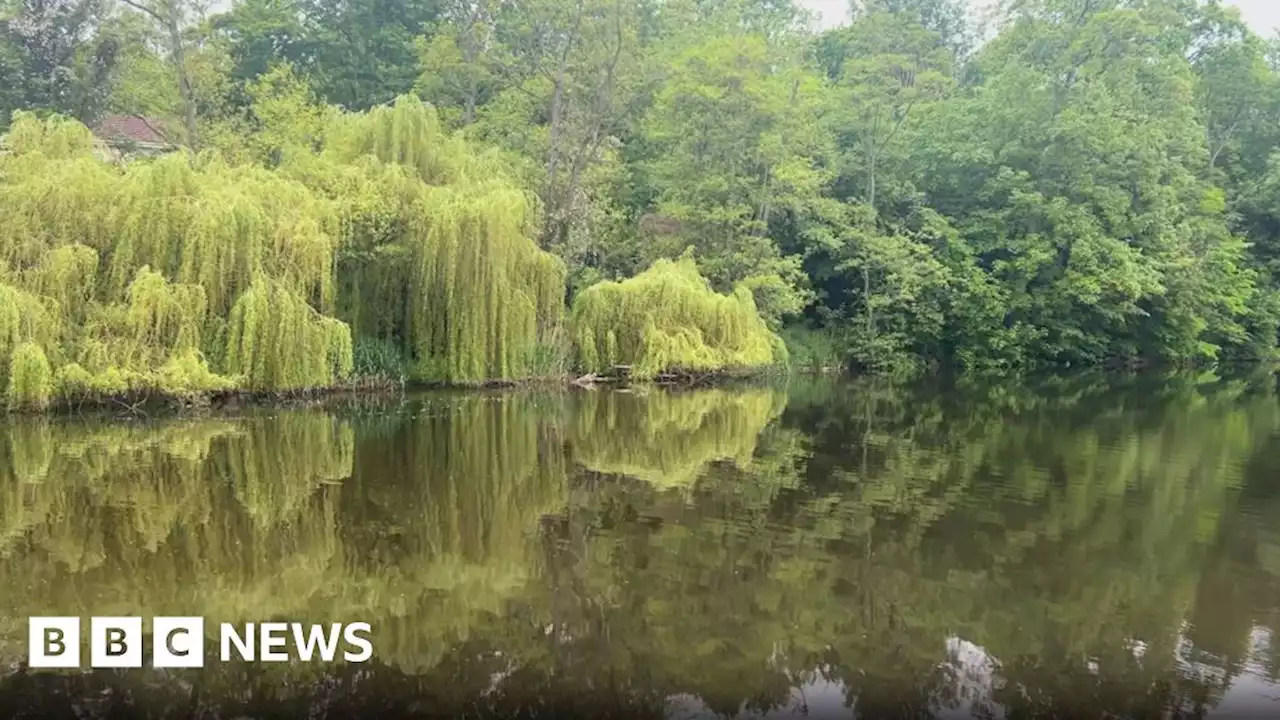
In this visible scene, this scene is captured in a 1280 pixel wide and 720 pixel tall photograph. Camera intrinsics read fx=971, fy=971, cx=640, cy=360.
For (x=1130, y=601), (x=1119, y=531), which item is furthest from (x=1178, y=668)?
(x=1119, y=531)

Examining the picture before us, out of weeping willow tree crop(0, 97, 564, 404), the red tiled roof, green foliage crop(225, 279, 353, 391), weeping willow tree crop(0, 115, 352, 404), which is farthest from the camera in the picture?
the red tiled roof

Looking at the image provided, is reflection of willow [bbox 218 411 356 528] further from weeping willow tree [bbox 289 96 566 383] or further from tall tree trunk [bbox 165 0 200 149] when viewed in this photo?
tall tree trunk [bbox 165 0 200 149]

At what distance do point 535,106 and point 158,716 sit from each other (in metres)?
26.8

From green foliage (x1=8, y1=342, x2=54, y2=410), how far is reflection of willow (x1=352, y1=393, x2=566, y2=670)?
5.28 meters

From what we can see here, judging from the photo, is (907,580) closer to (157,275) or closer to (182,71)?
(157,275)

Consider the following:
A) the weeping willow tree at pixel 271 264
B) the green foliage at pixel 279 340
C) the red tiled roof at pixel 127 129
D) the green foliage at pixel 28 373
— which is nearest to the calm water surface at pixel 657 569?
the green foliage at pixel 28 373

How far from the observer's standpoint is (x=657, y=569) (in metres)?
7.14

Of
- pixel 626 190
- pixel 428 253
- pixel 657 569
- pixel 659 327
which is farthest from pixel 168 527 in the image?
pixel 626 190

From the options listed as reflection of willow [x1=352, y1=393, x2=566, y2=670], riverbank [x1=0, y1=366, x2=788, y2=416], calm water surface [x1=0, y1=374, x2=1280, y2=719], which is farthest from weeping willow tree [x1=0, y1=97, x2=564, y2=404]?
reflection of willow [x1=352, y1=393, x2=566, y2=670]

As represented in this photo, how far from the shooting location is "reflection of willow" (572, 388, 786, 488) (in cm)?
1172

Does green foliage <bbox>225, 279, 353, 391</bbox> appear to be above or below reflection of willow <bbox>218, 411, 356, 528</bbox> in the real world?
above

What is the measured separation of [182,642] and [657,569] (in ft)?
10.4

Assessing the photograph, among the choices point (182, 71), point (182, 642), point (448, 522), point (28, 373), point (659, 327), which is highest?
point (182, 71)

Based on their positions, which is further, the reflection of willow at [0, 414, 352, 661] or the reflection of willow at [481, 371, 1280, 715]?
the reflection of willow at [0, 414, 352, 661]
